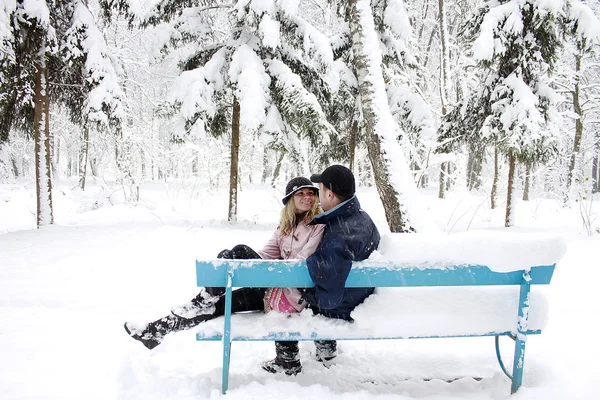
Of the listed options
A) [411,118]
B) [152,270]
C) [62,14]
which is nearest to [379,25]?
[411,118]

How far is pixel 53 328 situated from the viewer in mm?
3738

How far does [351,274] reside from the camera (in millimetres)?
2469

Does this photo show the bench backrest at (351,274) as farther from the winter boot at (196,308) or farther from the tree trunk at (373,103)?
the tree trunk at (373,103)

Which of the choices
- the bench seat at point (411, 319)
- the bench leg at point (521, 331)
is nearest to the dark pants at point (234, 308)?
the bench seat at point (411, 319)

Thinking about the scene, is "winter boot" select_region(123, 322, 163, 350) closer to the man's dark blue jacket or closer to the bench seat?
the bench seat

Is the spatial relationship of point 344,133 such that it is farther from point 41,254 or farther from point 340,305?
point 340,305

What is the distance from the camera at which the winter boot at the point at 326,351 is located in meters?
3.16

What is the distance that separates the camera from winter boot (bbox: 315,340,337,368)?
3158mm

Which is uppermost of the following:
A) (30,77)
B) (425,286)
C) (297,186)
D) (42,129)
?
(30,77)

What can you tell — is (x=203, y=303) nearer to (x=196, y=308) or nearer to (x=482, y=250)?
Answer: (x=196, y=308)

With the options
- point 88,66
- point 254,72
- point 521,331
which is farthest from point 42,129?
point 521,331

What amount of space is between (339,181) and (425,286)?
89 centimetres

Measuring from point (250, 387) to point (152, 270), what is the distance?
3.94 meters

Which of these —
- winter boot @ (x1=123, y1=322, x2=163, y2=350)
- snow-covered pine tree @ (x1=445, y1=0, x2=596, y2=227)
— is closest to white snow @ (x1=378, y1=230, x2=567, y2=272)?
winter boot @ (x1=123, y1=322, x2=163, y2=350)
